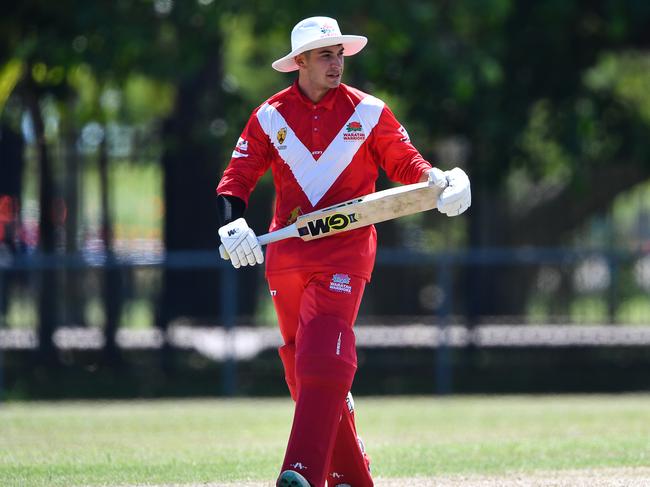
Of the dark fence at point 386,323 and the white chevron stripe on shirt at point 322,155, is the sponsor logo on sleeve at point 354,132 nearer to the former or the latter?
the white chevron stripe on shirt at point 322,155

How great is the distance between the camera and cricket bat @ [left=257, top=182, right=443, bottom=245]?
6.42 meters

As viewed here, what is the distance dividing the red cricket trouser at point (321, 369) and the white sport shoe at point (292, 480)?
85 mm

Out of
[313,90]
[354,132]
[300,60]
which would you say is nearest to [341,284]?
[354,132]

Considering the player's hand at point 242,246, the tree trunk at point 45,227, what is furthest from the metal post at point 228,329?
the player's hand at point 242,246

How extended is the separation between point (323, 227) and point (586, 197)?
13.1 meters

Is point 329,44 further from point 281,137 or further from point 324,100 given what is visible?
point 281,137

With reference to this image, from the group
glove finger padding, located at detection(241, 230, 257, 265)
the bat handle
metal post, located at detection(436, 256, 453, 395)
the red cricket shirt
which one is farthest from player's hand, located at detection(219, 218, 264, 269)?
metal post, located at detection(436, 256, 453, 395)

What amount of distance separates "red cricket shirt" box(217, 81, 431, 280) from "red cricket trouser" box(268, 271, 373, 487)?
0.36ft

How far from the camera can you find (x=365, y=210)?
21.1ft

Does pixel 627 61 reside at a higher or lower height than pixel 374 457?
higher

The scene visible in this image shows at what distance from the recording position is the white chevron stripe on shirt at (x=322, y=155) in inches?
261

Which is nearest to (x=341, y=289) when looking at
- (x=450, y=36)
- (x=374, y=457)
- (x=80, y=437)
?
(x=374, y=457)

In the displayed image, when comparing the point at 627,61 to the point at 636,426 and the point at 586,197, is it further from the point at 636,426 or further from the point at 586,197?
the point at 636,426

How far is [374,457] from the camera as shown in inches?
347
